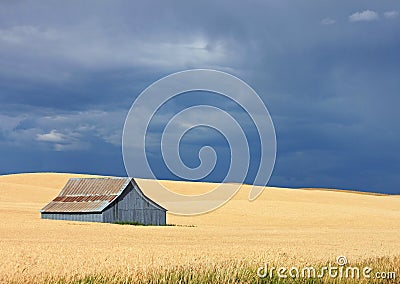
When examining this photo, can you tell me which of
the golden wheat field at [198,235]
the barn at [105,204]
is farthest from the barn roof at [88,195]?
the golden wheat field at [198,235]

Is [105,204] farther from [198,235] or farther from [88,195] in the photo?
[198,235]

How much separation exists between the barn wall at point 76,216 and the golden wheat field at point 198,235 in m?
2.26

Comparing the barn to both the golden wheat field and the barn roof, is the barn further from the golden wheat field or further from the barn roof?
the golden wheat field

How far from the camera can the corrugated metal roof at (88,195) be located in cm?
5481

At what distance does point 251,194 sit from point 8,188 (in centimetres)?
3507

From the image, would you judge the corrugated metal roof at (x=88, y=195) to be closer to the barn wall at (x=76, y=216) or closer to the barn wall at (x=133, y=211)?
the barn wall at (x=76, y=216)

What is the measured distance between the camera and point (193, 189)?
98312 mm

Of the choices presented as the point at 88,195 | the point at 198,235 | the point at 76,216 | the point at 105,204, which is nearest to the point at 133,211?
the point at 105,204

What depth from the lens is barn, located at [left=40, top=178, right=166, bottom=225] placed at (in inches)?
2132

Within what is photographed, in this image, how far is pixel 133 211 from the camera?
55.6 metres

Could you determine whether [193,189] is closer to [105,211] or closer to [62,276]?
[105,211]

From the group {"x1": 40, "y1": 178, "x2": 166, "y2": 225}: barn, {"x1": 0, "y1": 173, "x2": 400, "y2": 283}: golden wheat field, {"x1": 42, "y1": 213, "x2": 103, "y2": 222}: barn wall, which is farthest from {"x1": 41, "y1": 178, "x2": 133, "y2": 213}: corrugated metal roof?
{"x1": 0, "y1": 173, "x2": 400, "y2": 283}: golden wheat field

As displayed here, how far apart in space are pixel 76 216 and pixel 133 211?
16.1 feet

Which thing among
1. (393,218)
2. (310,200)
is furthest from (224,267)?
(310,200)
